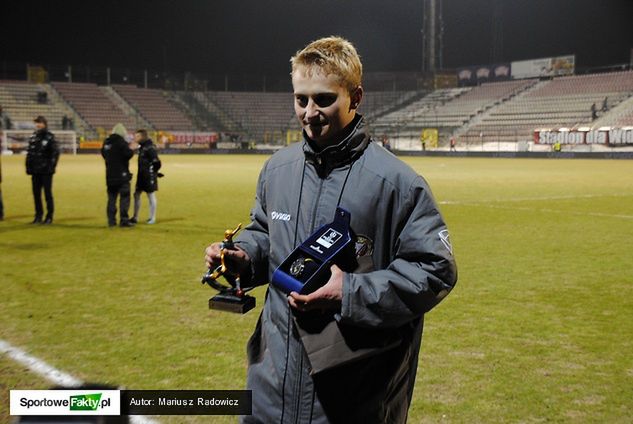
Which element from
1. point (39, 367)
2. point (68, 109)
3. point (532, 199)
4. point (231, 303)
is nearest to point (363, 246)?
point (231, 303)

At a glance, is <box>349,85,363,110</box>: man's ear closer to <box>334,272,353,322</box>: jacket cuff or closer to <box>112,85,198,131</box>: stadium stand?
<box>334,272,353,322</box>: jacket cuff

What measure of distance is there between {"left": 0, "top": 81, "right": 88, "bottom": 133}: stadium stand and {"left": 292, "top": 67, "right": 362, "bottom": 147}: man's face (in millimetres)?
58339

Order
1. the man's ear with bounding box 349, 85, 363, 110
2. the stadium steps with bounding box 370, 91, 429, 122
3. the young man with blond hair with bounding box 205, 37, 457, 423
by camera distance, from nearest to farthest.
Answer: the young man with blond hair with bounding box 205, 37, 457, 423
the man's ear with bounding box 349, 85, 363, 110
the stadium steps with bounding box 370, 91, 429, 122

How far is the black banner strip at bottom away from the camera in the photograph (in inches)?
104

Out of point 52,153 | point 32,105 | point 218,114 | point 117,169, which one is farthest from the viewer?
point 218,114

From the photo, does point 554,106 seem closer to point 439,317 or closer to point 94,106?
point 94,106

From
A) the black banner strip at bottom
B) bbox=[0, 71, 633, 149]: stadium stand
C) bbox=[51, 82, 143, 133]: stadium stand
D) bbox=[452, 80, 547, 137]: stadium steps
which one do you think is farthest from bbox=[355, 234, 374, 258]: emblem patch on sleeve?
bbox=[51, 82, 143, 133]: stadium stand

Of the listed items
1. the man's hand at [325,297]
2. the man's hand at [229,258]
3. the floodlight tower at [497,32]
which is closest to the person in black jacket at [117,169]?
the man's hand at [229,258]

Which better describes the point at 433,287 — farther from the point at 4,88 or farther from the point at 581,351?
the point at 4,88

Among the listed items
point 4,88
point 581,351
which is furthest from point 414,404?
point 4,88

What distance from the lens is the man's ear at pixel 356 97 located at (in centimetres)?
241

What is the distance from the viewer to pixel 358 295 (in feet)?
6.82

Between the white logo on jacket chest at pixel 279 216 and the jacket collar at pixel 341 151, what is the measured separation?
204 millimetres

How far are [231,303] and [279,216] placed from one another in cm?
38
